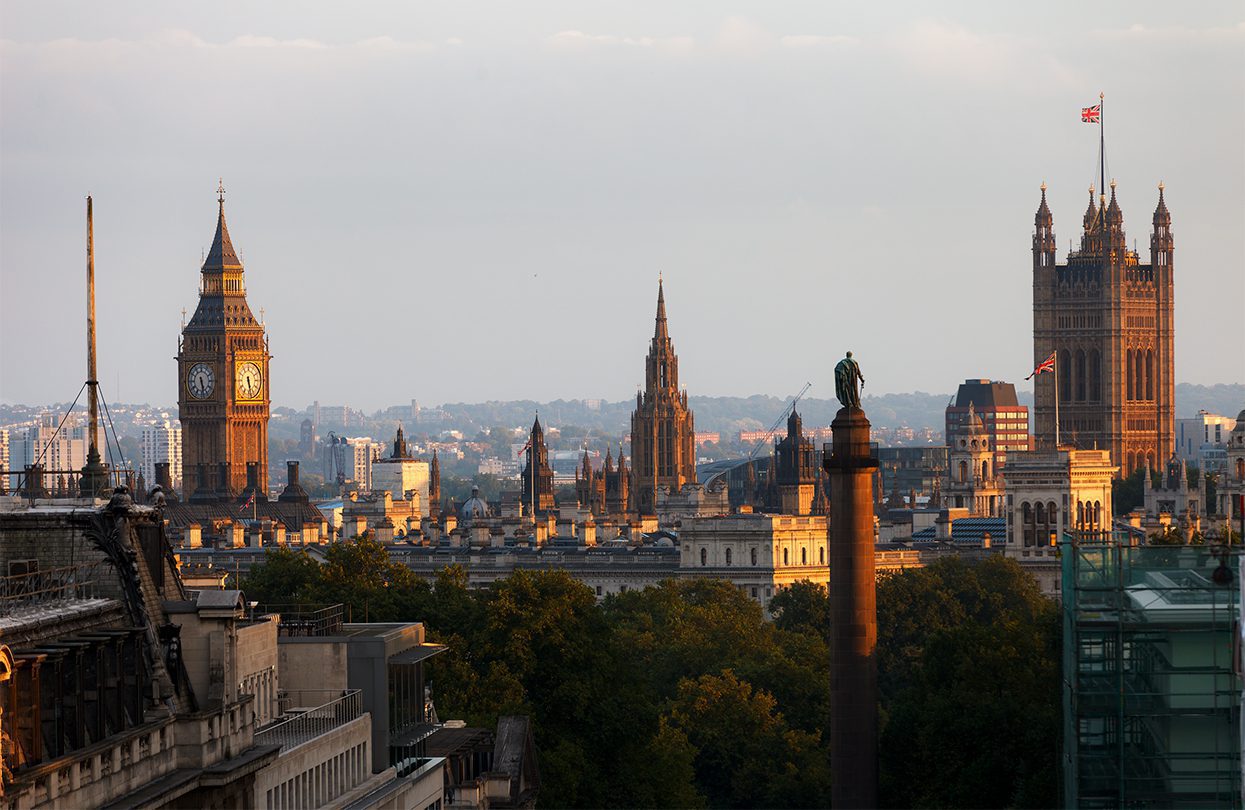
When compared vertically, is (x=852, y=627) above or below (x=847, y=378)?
below

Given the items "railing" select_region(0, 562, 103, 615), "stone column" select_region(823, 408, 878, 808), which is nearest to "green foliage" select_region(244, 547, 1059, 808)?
"stone column" select_region(823, 408, 878, 808)

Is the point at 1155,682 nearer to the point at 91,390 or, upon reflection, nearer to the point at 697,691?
the point at 91,390

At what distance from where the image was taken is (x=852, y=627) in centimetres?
8512

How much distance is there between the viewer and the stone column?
278ft

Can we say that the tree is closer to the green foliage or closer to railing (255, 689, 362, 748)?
the green foliage

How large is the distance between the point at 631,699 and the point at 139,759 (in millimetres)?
53474

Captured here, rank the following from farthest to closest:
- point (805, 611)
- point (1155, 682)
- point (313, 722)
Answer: point (805, 611)
point (313, 722)
point (1155, 682)

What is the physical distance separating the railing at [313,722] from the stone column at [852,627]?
53.5 ft

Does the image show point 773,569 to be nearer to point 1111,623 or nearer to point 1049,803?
point 1049,803

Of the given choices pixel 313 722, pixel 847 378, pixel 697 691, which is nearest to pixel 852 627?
pixel 847 378

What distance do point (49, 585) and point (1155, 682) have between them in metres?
22.6

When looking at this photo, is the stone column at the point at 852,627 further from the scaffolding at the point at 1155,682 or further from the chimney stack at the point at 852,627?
the scaffolding at the point at 1155,682

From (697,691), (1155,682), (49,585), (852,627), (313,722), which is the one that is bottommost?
(697,691)

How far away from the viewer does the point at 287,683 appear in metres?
72.4
